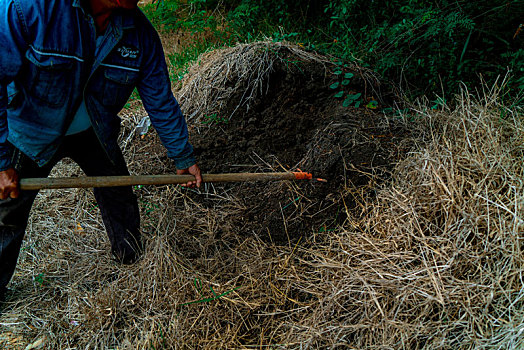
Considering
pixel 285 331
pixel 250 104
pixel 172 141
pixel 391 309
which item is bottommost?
pixel 285 331

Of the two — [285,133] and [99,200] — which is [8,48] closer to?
[99,200]

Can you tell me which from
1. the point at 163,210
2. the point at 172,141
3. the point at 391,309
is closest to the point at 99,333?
the point at 163,210

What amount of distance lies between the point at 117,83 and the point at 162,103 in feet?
0.89

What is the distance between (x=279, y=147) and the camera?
3215 mm

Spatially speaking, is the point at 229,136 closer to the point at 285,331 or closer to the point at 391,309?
the point at 285,331

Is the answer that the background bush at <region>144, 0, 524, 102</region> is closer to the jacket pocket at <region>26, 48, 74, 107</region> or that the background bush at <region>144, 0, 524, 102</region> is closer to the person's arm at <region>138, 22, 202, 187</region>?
the person's arm at <region>138, 22, 202, 187</region>

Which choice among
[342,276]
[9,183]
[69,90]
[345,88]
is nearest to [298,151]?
[345,88]

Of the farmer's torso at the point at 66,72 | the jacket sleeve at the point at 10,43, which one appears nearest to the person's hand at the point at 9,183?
the farmer's torso at the point at 66,72

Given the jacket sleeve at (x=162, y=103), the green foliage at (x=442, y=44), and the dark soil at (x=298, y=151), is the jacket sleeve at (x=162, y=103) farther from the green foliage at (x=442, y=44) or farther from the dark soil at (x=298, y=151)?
the green foliage at (x=442, y=44)

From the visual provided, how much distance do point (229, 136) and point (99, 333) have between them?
1.82 meters

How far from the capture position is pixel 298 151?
3148 mm

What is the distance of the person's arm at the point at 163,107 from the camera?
2.22 meters

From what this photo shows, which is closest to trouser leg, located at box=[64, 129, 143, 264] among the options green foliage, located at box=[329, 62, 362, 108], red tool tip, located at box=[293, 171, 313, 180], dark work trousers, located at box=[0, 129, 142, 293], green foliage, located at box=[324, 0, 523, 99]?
dark work trousers, located at box=[0, 129, 142, 293]

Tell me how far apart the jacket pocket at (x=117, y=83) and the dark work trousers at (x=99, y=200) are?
27cm
